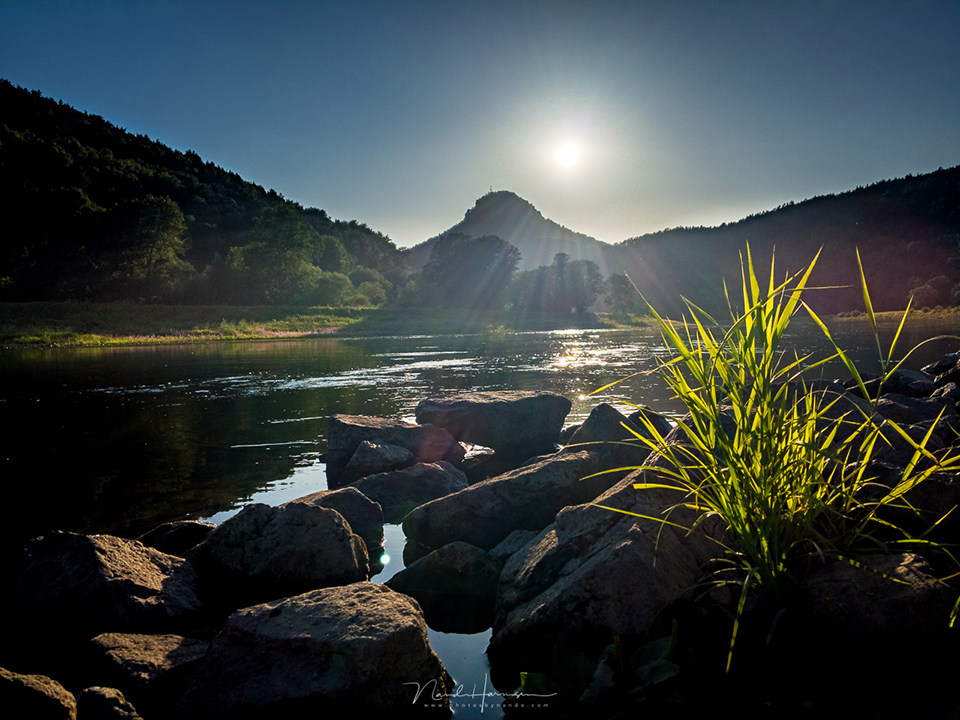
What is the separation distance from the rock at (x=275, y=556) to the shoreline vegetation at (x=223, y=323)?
45846mm

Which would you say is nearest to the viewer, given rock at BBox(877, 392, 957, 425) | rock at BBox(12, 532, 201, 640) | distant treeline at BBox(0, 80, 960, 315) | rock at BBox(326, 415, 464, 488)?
rock at BBox(12, 532, 201, 640)

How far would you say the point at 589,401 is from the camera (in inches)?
690

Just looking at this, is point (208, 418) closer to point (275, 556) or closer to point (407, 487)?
point (407, 487)

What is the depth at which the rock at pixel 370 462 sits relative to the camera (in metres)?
9.19

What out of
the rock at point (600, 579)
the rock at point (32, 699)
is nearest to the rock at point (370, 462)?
the rock at point (600, 579)

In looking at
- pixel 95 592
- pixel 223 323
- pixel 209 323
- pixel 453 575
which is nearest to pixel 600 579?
pixel 453 575

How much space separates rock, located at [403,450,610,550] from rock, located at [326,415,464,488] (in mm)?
3653

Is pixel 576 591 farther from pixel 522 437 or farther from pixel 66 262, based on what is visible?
pixel 66 262

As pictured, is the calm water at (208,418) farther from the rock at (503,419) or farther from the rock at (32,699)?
the rock at (503,419)

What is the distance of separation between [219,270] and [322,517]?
3211 inches

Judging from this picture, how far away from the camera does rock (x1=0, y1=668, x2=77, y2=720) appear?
2912 mm

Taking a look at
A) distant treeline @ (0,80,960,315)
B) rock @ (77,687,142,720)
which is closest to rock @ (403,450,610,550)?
rock @ (77,687,142,720)
